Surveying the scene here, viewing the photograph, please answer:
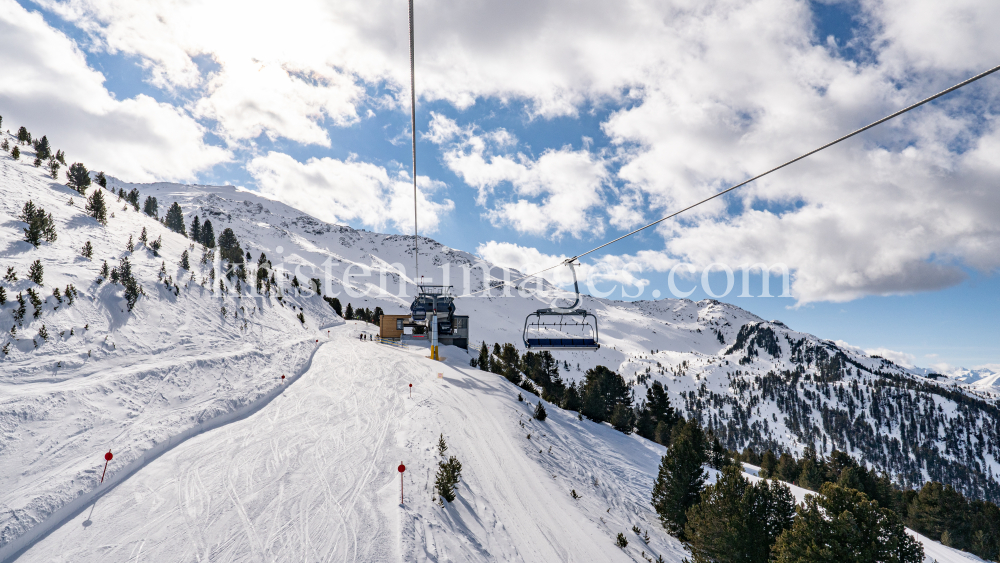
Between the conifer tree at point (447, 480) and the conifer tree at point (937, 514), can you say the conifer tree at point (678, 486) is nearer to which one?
the conifer tree at point (447, 480)

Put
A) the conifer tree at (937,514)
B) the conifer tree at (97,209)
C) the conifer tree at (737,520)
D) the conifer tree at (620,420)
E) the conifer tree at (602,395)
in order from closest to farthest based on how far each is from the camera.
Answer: the conifer tree at (737,520)
the conifer tree at (97,209)
the conifer tree at (620,420)
the conifer tree at (602,395)
the conifer tree at (937,514)

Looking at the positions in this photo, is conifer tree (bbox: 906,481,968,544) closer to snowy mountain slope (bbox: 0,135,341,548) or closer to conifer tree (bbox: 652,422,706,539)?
conifer tree (bbox: 652,422,706,539)

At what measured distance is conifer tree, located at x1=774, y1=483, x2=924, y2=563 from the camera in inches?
608

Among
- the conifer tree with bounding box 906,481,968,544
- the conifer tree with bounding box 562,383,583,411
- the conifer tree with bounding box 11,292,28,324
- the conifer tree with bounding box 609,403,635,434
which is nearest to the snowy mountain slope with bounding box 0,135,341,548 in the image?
the conifer tree with bounding box 11,292,28,324

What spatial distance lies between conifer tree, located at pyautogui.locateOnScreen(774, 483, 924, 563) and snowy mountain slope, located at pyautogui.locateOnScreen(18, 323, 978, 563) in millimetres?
5453

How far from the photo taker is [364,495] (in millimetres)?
12594

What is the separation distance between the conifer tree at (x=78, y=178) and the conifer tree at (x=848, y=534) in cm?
5482

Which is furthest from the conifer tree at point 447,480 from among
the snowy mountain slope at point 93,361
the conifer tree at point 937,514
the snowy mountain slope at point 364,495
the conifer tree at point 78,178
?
the conifer tree at point 937,514

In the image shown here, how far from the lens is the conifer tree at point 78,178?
32656mm

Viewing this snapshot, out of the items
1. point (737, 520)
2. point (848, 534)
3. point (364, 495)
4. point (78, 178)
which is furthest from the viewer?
point (78, 178)

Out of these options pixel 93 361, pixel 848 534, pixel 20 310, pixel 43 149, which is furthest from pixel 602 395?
pixel 43 149

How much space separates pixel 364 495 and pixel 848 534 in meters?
20.0

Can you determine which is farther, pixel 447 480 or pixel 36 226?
pixel 36 226

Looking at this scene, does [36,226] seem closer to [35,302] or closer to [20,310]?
[35,302]
